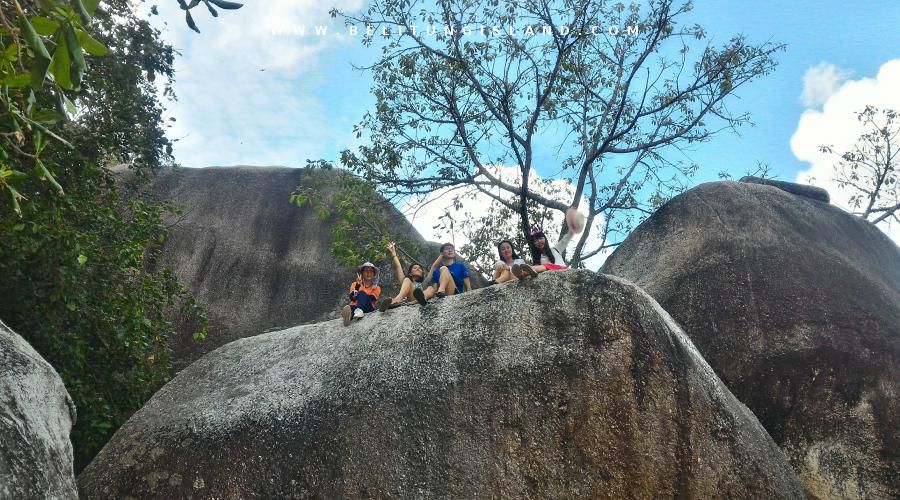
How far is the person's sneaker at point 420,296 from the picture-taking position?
7012 mm

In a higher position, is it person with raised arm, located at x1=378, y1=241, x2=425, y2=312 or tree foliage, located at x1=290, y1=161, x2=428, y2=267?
tree foliage, located at x1=290, y1=161, x2=428, y2=267

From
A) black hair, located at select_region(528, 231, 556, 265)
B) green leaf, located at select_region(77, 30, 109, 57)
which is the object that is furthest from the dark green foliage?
green leaf, located at select_region(77, 30, 109, 57)

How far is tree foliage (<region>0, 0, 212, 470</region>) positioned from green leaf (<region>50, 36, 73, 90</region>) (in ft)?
14.0

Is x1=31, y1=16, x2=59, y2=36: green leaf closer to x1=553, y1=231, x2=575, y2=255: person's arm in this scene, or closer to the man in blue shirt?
the man in blue shirt

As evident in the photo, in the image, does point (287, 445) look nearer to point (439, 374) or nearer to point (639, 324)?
point (439, 374)

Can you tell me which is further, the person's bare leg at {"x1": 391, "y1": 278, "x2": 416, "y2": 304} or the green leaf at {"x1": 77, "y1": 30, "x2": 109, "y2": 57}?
the person's bare leg at {"x1": 391, "y1": 278, "x2": 416, "y2": 304}

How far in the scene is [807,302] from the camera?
8742mm

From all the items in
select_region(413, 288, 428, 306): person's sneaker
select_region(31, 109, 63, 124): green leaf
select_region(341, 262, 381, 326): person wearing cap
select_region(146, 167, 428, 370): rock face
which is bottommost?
select_region(31, 109, 63, 124): green leaf

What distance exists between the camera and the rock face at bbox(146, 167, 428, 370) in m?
14.5

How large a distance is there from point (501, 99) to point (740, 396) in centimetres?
624

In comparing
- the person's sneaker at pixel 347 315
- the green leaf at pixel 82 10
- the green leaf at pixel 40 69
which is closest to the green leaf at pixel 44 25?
the green leaf at pixel 82 10

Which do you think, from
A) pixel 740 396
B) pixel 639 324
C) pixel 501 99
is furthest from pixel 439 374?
pixel 501 99

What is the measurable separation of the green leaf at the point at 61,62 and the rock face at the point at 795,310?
7611mm

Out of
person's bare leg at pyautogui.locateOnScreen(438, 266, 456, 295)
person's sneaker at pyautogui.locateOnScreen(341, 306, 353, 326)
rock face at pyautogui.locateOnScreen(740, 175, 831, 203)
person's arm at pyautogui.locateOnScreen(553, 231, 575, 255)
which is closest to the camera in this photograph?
person's sneaker at pyautogui.locateOnScreen(341, 306, 353, 326)
